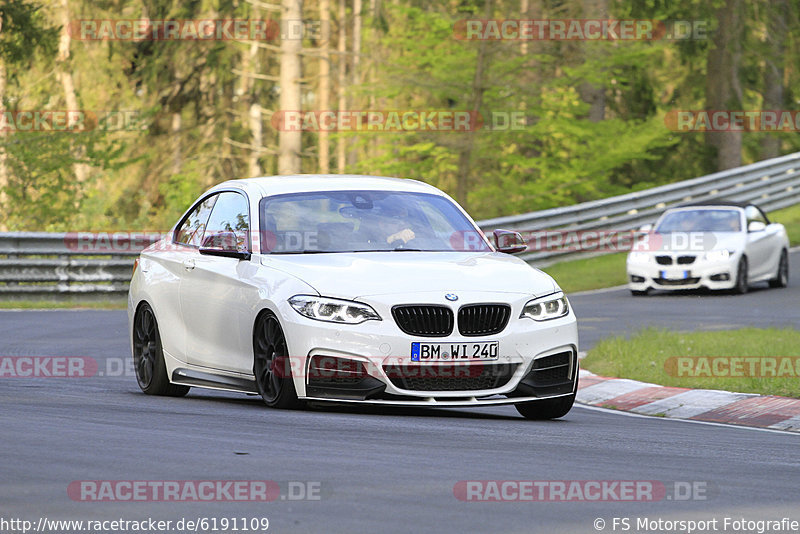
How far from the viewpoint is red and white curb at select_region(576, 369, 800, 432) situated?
10555 millimetres

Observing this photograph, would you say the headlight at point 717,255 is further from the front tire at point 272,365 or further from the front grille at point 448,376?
the front tire at point 272,365

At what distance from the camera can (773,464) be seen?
7.91 meters

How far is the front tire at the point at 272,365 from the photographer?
9.46 metres

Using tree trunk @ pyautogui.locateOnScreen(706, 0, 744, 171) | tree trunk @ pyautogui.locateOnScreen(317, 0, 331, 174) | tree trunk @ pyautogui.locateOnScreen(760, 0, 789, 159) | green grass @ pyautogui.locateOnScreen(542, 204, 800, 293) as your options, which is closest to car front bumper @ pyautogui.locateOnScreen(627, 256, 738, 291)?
green grass @ pyautogui.locateOnScreen(542, 204, 800, 293)

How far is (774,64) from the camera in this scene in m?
45.4

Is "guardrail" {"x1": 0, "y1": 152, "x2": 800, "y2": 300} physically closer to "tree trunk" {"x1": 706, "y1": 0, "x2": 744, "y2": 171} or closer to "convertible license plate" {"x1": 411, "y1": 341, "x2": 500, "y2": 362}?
"tree trunk" {"x1": 706, "y1": 0, "x2": 744, "y2": 171}

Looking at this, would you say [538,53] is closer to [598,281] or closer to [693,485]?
[598,281]

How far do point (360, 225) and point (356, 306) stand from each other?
121 cm

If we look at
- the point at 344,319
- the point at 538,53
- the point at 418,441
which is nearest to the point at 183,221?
the point at 344,319

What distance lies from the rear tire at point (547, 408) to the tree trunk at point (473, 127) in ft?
80.6

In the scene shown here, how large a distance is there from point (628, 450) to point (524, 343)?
1406 millimetres
